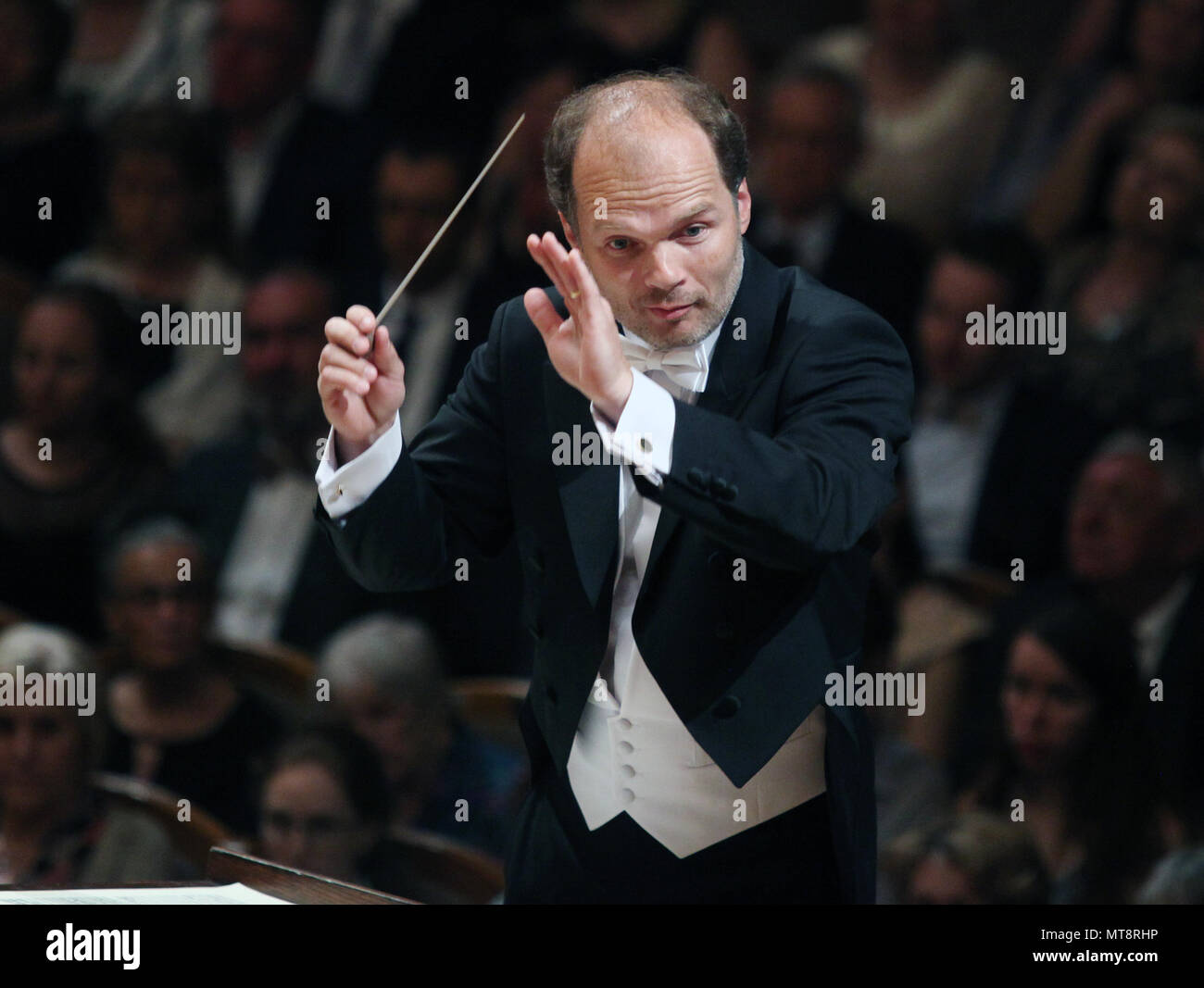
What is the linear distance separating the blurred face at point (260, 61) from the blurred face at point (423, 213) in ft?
1.76

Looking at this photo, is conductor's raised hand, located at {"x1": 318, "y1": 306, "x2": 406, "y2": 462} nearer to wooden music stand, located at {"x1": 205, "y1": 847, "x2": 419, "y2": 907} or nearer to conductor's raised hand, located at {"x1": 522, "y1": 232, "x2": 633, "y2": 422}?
conductor's raised hand, located at {"x1": 522, "y1": 232, "x2": 633, "y2": 422}

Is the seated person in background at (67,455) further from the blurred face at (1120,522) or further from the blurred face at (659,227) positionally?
the blurred face at (659,227)

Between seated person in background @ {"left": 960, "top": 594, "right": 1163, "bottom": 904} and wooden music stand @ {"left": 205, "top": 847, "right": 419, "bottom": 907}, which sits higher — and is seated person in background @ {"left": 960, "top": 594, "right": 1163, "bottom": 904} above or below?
above

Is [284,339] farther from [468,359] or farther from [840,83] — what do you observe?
[840,83]

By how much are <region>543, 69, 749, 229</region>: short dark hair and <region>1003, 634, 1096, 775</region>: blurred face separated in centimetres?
236

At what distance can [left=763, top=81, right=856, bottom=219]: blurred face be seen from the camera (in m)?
4.50

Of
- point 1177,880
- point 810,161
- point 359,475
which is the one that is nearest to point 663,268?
point 359,475

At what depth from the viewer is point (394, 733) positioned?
14.8 ft

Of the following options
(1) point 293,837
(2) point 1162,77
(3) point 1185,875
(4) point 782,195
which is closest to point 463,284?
(4) point 782,195

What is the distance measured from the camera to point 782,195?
4.51 metres

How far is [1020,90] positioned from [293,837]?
102 inches

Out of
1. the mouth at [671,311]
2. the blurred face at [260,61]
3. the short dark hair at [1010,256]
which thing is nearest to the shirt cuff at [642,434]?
the mouth at [671,311]

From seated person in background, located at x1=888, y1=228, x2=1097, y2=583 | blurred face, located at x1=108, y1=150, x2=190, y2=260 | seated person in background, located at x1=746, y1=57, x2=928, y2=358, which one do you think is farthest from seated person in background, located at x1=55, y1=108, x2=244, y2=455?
seated person in background, located at x1=888, y1=228, x2=1097, y2=583

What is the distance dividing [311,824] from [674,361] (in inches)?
106
